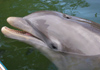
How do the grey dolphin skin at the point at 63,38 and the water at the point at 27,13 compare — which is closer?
the grey dolphin skin at the point at 63,38

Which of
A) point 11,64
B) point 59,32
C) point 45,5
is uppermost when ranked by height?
point 59,32

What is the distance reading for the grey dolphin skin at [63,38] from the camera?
170 inches

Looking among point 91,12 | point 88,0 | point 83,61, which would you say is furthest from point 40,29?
point 88,0

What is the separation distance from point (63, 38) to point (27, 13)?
15.3ft

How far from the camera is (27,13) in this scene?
862 centimetres

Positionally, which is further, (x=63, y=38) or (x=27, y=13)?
(x=27, y=13)

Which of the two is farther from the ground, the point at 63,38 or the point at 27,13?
the point at 63,38

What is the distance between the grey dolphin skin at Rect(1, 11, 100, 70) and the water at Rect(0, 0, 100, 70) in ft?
2.24

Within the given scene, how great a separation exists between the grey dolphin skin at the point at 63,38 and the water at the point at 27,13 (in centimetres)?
68

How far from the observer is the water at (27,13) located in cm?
534

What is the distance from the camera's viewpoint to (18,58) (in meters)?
5.58

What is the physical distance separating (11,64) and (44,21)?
186 cm

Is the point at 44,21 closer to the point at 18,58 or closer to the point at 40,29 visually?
the point at 40,29

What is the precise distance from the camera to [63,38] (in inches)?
171
